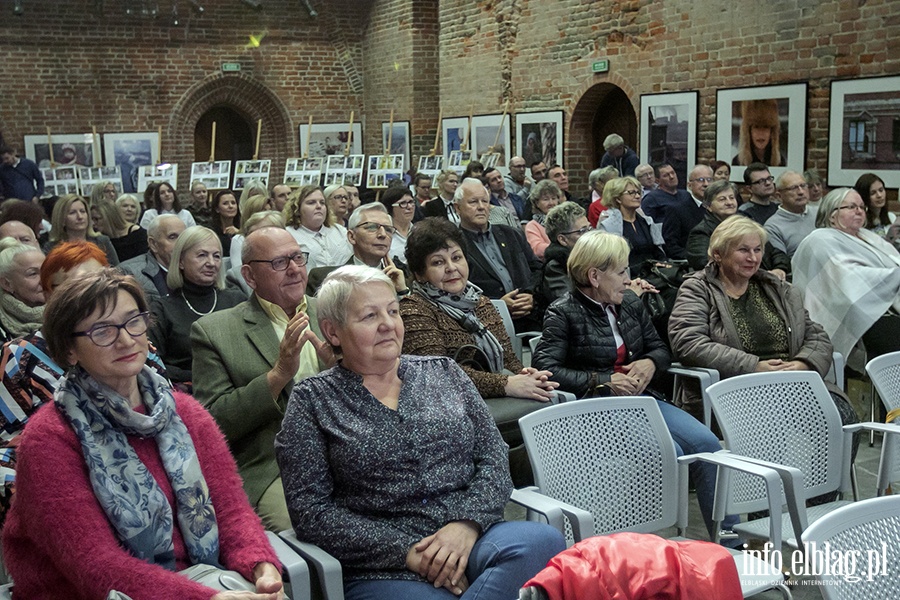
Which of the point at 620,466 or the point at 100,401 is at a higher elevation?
the point at 100,401

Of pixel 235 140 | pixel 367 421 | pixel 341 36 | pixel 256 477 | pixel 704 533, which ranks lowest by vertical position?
pixel 704 533

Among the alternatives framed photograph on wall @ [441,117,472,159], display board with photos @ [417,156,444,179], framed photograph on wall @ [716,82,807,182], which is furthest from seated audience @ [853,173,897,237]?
framed photograph on wall @ [441,117,472,159]

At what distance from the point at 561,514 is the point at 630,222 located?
4.47m

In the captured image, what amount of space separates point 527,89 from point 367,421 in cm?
1033

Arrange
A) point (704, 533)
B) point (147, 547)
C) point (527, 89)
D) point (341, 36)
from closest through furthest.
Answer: point (147, 547) → point (704, 533) → point (527, 89) → point (341, 36)

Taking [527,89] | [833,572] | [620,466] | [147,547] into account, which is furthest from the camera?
[527,89]

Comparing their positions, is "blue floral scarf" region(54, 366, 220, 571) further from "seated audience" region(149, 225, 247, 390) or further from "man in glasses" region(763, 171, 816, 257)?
"man in glasses" region(763, 171, 816, 257)

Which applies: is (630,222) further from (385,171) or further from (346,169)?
(346,169)

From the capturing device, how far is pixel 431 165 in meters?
12.9

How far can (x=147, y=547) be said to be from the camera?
6.99 feet

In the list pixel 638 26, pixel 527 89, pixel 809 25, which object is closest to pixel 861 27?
pixel 809 25

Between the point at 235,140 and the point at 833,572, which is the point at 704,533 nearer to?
the point at 833,572

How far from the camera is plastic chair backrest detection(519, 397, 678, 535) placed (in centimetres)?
280

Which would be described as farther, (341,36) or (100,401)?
(341,36)
